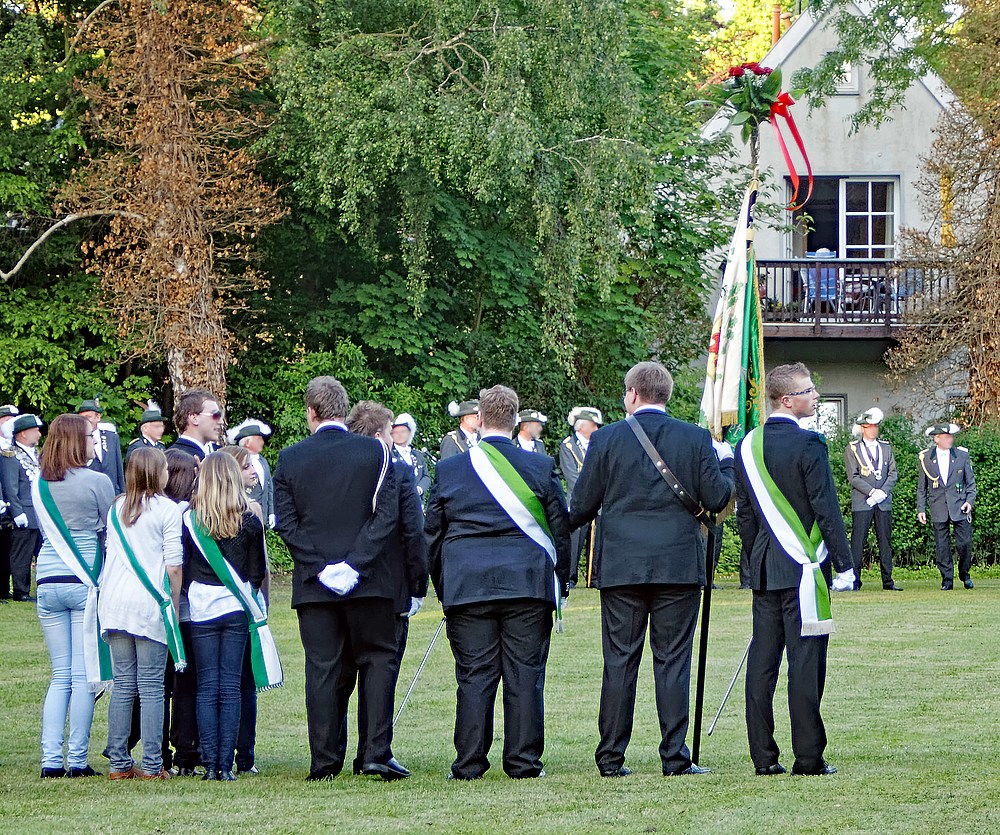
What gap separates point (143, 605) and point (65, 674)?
2.50 feet

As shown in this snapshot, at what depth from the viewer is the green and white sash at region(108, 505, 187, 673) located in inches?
344

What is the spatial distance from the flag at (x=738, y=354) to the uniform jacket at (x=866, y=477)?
41.4ft

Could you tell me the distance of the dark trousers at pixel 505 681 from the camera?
340 inches

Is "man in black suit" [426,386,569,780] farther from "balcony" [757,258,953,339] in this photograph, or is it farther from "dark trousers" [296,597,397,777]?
"balcony" [757,258,953,339]

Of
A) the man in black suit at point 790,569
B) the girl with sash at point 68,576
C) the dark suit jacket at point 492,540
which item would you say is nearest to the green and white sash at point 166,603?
the girl with sash at point 68,576

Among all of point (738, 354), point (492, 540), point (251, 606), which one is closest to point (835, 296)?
point (738, 354)

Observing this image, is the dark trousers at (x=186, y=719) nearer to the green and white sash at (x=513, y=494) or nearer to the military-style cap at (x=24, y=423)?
the green and white sash at (x=513, y=494)

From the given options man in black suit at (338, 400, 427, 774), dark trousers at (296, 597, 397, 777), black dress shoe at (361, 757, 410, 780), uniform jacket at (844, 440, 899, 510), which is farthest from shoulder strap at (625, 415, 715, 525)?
uniform jacket at (844, 440, 899, 510)

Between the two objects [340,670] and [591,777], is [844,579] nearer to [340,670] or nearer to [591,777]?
[591,777]

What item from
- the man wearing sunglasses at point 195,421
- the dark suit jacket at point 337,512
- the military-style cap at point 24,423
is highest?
the military-style cap at point 24,423

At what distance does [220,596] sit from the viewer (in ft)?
29.0

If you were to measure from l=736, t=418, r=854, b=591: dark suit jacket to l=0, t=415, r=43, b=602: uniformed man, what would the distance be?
42.5ft

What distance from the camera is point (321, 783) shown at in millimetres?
8562

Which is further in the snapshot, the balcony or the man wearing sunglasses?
the balcony
